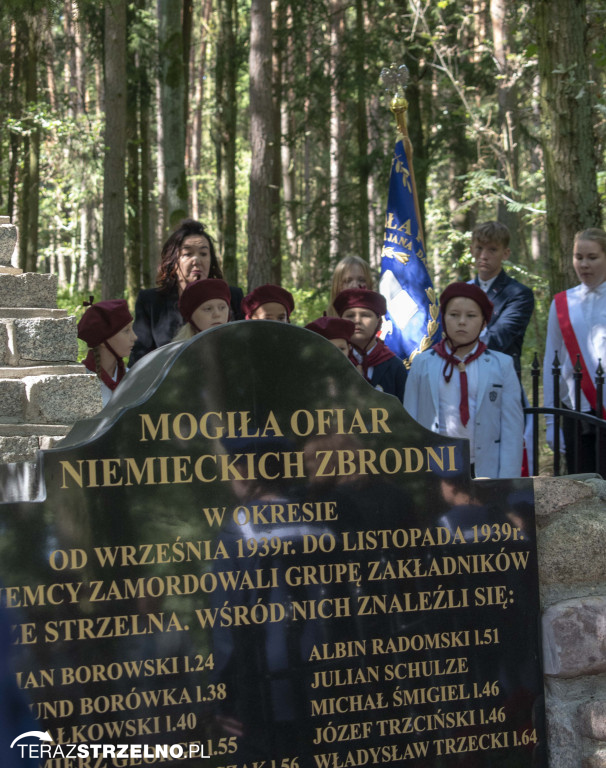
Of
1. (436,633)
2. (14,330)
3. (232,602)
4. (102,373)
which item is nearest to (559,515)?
(436,633)

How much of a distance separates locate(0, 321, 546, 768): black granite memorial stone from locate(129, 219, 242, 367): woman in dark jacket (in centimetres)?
173

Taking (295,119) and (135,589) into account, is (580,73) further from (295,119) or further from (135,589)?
(295,119)

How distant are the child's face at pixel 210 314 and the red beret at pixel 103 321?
304 millimetres

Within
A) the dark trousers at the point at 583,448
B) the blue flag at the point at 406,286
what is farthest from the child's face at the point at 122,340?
the dark trousers at the point at 583,448

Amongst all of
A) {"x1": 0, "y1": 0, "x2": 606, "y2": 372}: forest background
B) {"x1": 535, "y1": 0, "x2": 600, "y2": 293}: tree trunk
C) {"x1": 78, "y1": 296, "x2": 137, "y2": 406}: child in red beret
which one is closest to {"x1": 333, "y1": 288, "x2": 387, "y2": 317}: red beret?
{"x1": 78, "y1": 296, "x2": 137, "y2": 406}: child in red beret

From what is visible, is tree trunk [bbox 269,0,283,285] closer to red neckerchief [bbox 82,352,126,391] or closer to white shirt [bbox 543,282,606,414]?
white shirt [bbox 543,282,606,414]

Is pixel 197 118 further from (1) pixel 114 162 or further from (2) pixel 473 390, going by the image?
(2) pixel 473 390

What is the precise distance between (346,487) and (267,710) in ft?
2.20

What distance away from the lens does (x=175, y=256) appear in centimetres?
454

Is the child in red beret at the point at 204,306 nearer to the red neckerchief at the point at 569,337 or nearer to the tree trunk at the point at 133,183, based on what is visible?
the red neckerchief at the point at 569,337

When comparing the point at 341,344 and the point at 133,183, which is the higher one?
the point at 133,183

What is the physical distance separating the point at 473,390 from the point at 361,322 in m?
0.73

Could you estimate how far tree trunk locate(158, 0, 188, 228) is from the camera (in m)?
10.2

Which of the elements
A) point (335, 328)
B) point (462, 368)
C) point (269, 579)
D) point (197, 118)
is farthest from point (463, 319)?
point (197, 118)
